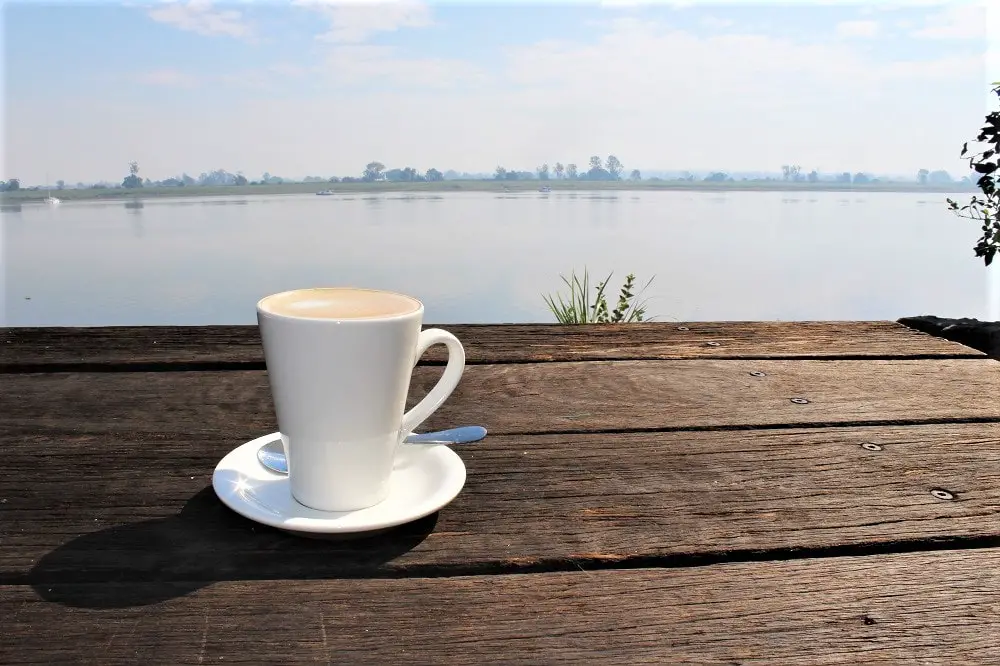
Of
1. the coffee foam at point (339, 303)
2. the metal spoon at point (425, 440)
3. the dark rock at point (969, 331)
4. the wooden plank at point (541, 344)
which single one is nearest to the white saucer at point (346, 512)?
the metal spoon at point (425, 440)

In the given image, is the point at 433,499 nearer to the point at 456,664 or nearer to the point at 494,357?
the point at 456,664

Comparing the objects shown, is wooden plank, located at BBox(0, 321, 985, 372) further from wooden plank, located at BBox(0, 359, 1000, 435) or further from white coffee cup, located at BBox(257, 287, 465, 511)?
white coffee cup, located at BBox(257, 287, 465, 511)

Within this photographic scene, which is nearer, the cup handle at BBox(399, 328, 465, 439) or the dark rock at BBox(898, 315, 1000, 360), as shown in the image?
the cup handle at BBox(399, 328, 465, 439)

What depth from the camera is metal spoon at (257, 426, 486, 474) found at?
61cm

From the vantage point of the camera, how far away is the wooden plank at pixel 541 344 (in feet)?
3.00

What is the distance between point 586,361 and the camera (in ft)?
3.01

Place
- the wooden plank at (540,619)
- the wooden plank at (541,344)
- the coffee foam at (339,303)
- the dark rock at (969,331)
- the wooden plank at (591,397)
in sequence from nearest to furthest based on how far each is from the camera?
the wooden plank at (540,619) → the coffee foam at (339,303) → the wooden plank at (591,397) → the wooden plank at (541,344) → the dark rock at (969,331)

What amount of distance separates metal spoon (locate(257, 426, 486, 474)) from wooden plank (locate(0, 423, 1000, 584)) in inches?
0.9

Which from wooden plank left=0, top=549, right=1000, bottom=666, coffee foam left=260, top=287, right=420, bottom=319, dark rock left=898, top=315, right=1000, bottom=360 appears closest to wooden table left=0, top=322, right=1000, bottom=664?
wooden plank left=0, top=549, right=1000, bottom=666

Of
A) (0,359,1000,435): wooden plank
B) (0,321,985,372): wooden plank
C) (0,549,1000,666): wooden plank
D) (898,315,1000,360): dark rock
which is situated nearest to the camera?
(0,549,1000,666): wooden plank

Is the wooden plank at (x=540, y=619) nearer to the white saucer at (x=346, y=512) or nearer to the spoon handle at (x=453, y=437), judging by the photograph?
the white saucer at (x=346, y=512)

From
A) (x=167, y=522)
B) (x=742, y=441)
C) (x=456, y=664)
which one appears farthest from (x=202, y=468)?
(x=742, y=441)

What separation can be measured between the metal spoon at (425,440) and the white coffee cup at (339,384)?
5cm

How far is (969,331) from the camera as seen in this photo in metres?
2.28
